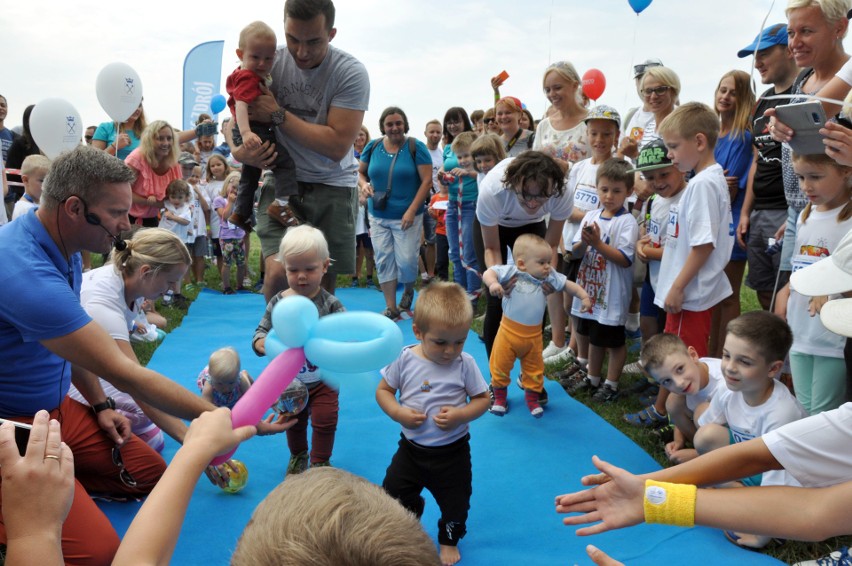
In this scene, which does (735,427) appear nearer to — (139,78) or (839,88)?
(839,88)

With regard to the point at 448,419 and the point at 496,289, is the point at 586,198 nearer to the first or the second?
the point at 496,289

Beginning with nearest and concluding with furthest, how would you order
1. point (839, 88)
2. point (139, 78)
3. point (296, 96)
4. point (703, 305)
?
point (839, 88) → point (296, 96) → point (703, 305) → point (139, 78)

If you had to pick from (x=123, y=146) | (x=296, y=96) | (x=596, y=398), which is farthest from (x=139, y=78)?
(x=596, y=398)

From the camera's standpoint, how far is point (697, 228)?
3221mm

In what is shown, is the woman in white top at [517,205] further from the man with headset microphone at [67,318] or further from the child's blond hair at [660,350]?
the man with headset microphone at [67,318]

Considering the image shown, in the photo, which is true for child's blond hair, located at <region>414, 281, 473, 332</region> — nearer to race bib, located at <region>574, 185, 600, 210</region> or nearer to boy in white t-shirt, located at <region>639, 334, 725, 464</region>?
boy in white t-shirt, located at <region>639, 334, 725, 464</region>

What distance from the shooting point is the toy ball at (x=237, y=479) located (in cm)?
284

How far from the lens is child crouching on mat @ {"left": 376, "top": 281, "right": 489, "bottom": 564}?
241cm

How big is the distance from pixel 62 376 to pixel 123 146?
14.4ft

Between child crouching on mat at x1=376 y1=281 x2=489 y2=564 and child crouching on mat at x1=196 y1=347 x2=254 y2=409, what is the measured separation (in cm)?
81

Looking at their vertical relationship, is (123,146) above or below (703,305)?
above

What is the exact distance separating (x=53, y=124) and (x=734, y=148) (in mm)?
5949

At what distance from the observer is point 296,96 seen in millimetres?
3029

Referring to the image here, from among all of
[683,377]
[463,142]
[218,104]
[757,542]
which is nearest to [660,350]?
[683,377]
